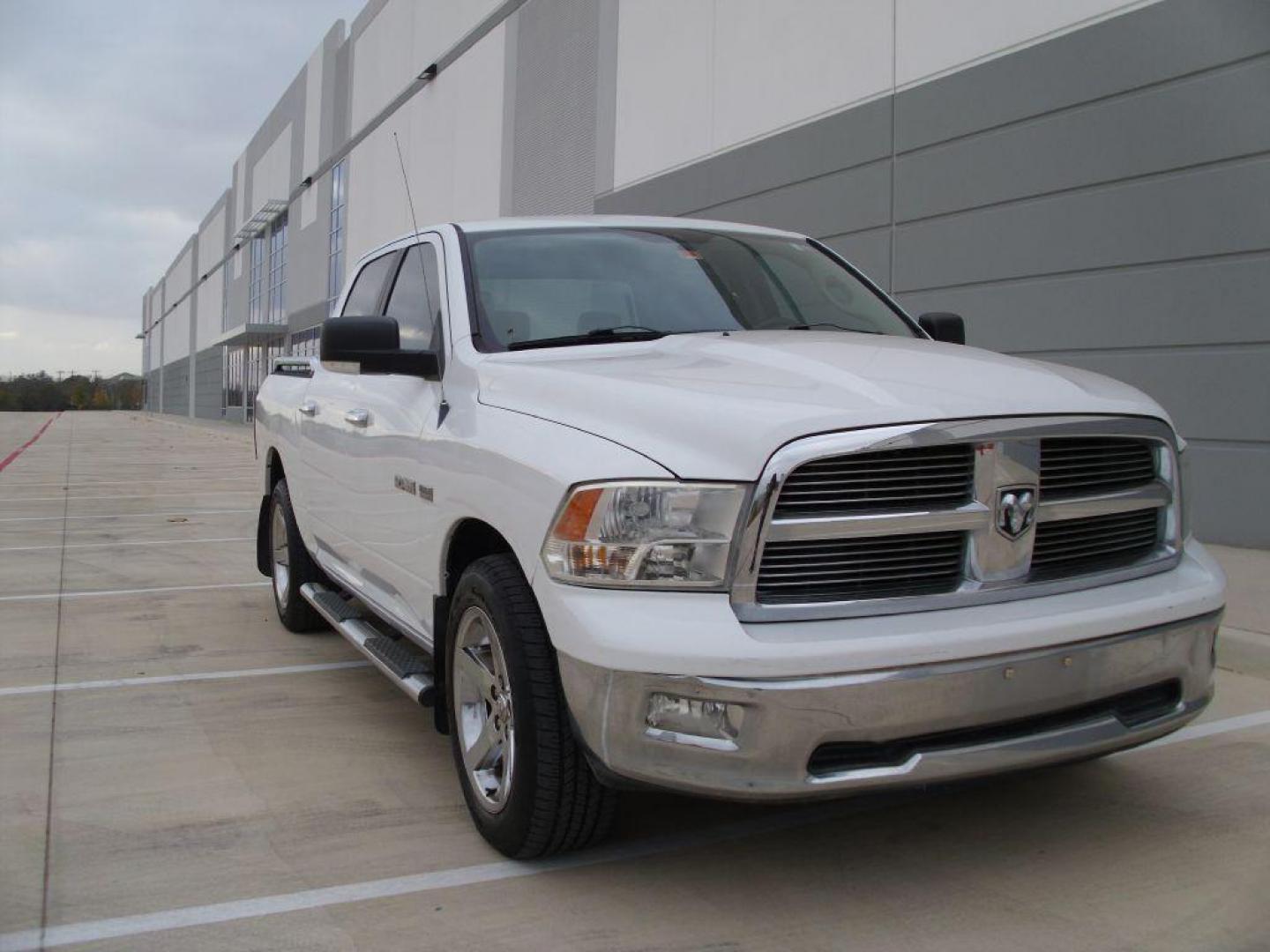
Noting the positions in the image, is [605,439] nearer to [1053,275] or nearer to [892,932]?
[892,932]

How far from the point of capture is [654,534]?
2.66 m

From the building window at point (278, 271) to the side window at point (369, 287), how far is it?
124 feet

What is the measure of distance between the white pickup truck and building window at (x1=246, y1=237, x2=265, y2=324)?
46854 millimetres

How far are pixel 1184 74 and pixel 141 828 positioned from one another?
824 centimetres

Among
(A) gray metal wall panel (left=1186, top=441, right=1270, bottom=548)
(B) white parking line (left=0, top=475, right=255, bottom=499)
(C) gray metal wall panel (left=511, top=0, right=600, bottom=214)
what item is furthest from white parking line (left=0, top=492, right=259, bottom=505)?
(A) gray metal wall panel (left=1186, top=441, right=1270, bottom=548)

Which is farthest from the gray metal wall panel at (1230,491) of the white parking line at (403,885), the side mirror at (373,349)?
the side mirror at (373,349)

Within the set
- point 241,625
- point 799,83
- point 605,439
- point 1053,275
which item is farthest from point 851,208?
point 605,439

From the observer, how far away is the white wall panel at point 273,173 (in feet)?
137

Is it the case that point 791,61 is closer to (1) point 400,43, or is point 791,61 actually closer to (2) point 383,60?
(1) point 400,43

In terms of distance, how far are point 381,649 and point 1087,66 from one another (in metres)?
7.53

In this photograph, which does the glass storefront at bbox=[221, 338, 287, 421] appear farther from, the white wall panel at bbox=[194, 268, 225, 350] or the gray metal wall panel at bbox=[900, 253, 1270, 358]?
the gray metal wall panel at bbox=[900, 253, 1270, 358]

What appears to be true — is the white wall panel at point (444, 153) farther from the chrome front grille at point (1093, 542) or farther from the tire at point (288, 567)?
the chrome front grille at point (1093, 542)

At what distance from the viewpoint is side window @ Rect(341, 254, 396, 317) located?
5.10 meters

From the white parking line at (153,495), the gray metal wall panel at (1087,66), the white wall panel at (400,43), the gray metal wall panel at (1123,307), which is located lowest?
the white parking line at (153,495)
